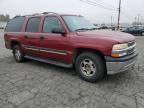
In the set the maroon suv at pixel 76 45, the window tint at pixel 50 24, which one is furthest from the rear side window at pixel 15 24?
the window tint at pixel 50 24

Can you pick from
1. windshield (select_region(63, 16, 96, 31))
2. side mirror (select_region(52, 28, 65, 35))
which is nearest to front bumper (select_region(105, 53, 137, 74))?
windshield (select_region(63, 16, 96, 31))

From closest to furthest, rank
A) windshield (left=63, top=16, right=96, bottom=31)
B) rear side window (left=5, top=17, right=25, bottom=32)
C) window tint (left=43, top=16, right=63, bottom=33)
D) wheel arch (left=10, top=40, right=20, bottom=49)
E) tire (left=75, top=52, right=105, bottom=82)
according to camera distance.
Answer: tire (left=75, top=52, right=105, bottom=82), windshield (left=63, top=16, right=96, bottom=31), window tint (left=43, top=16, right=63, bottom=33), rear side window (left=5, top=17, right=25, bottom=32), wheel arch (left=10, top=40, right=20, bottom=49)

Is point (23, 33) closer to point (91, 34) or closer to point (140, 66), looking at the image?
point (91, 34)

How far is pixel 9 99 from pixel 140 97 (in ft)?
9.49

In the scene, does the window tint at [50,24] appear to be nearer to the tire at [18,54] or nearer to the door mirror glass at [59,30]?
the door mirror glass at [59,30]

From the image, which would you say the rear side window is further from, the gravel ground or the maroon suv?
the gravel ground

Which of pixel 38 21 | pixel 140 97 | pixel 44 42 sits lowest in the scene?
pixel 140 97

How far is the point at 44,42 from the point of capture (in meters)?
5.33

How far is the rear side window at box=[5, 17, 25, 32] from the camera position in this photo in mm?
6570

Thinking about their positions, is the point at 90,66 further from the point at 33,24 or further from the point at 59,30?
the point at 33,24

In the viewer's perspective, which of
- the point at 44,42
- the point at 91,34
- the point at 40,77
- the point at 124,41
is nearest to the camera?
the point at 124,41

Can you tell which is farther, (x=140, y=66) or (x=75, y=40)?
(x=140, y=66)

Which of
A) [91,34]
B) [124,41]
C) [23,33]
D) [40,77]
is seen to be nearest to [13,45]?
[23,33]

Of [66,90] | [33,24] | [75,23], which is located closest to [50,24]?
[75,23]
